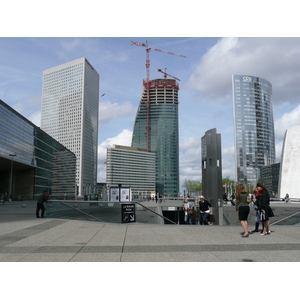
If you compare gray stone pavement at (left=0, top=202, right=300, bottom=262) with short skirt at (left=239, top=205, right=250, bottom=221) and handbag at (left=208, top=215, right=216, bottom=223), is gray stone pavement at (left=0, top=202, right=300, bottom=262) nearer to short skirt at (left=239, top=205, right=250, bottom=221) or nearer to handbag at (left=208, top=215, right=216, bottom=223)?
short skirt at (left=239, top=205, right=250, bottom=221)

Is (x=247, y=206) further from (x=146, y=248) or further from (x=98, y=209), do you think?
(x=98, y=209)

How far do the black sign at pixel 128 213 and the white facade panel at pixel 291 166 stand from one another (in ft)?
151

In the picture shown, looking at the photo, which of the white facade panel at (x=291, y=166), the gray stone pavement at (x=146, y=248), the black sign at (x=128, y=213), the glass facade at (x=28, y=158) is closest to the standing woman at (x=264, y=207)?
the gray stone pavement at (x=146, y=248)

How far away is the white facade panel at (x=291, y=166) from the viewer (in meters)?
54.8

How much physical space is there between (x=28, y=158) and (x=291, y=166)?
63.1m

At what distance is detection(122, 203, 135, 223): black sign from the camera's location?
1522 centimetres

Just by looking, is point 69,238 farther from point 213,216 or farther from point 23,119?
point 23,119

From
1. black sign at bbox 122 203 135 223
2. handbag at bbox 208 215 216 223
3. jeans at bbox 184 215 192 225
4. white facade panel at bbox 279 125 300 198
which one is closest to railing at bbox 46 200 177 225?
black sign at bbox 122 203 135 223

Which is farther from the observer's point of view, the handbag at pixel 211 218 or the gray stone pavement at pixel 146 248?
the handbag at pixel 211 218

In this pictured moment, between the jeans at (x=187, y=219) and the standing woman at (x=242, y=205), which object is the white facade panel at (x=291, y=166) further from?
the standing woman at (x=242, y=205)

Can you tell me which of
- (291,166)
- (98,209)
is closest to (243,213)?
(98,209)

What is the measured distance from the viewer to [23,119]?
80438 mm

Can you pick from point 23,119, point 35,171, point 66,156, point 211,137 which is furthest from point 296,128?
point 66,156

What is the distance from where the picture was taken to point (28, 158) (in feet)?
281
